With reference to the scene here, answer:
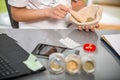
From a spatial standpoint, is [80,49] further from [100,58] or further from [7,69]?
[7,69]

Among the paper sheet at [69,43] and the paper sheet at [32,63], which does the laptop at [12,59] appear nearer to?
the paper sheet at [32,63]

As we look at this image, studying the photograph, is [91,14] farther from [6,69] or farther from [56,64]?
[6,69]

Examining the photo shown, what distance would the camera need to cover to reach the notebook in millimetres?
1104

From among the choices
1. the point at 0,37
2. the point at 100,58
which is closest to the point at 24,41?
the point at 0,37

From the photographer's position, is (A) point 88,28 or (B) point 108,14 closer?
(A) point 88,28

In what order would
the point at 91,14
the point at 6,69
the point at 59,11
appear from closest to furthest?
the point at 6,69, the point at 59,11, the point at 91,14

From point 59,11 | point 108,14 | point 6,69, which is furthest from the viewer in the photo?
point 108,14

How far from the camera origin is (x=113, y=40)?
3.83 feet

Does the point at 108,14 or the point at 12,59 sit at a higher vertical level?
the point at 12,59

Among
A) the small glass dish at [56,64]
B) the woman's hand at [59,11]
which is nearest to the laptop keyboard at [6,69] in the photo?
the small glass dish at [56,64]

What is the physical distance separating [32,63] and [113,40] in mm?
454

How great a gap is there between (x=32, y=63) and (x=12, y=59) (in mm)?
94

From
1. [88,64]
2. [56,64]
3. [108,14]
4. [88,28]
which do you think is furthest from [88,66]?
[108,14]

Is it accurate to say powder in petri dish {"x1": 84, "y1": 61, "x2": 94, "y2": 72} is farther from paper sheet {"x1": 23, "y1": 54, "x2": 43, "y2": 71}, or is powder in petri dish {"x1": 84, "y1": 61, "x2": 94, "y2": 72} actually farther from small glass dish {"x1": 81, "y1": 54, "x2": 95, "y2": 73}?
paper sheet {"x1": 23, "y1": 54, "x2": 43, "y2": 71}
